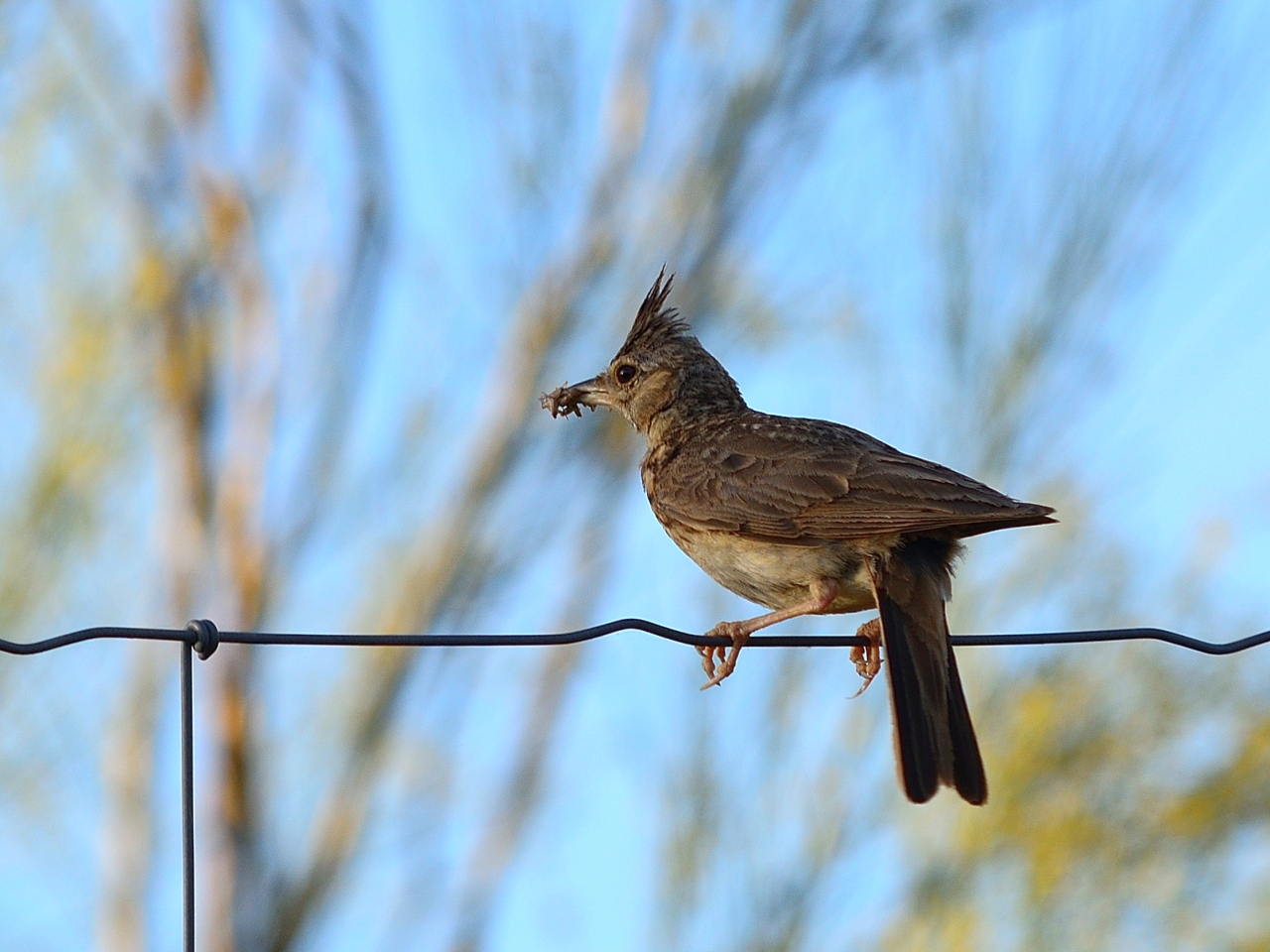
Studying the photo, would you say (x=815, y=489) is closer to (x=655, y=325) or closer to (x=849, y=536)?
(x=849, y=536)

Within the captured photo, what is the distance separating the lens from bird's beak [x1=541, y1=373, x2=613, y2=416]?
602 cm

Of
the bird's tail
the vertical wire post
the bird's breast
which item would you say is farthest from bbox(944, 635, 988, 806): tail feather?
the vertical wire post

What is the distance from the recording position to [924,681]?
413 centimetres

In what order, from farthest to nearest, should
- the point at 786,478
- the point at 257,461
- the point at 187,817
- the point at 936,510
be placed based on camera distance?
the point at 257,461 < the point at 786,478 < the point at 936,510 < the point at 187,817

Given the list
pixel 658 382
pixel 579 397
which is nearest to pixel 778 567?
pixel 658 382

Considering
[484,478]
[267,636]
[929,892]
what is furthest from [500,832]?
[267,636]

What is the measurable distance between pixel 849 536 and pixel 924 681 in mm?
457

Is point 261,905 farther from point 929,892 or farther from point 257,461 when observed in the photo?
point 929,892

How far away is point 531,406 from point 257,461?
1444mm

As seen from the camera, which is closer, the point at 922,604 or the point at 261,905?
the point at 922,604

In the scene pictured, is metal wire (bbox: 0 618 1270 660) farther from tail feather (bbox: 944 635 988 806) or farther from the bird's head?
the bird's head

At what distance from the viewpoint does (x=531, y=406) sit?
8.39 metres

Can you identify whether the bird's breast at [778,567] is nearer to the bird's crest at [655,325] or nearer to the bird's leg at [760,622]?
the bird's leg at [760,622]

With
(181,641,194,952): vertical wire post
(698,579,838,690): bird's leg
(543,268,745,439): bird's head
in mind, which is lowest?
(181,641,194,952): vertical wire post
